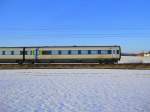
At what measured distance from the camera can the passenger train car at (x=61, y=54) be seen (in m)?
46.2

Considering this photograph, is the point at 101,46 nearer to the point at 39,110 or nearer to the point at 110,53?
the point at 110,53

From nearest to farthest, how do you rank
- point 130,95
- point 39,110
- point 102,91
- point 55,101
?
1. point 39,110
2. point 55,101
3. point 130,95
4. point 102,91

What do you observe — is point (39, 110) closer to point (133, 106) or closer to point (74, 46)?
point (133, 106)

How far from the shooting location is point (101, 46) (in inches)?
1833

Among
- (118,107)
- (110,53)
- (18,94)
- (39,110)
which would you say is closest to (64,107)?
(39,110)

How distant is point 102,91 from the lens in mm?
14297

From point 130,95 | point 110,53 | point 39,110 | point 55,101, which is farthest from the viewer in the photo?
point 110,53

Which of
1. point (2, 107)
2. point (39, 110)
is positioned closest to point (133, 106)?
point (39, 110)

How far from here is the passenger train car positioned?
46188mm

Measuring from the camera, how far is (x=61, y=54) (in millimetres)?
47469

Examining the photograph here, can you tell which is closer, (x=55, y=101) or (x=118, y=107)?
(x=118, y=107)

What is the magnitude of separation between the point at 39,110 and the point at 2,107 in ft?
4.38

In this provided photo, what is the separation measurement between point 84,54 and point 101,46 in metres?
2.76

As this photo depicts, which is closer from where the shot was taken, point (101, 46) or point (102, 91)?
point (102, 91)
